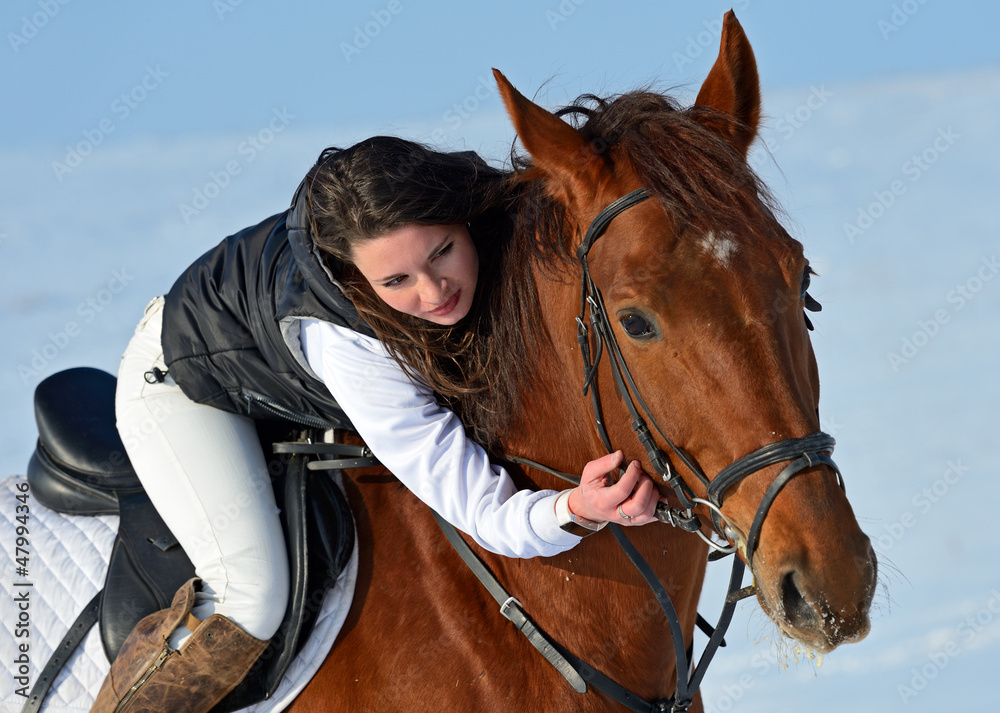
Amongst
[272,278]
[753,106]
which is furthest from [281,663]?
[753,106]

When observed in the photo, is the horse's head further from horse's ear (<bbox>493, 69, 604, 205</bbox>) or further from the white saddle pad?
the white saddle pad

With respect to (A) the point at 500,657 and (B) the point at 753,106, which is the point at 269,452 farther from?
(B) the point at 753,106

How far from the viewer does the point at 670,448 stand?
5.90 ft

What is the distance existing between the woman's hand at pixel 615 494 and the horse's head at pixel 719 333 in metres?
0.08

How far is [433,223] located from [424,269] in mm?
122

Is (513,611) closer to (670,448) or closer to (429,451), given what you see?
(429,451)

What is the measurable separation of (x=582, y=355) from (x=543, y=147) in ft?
1.68

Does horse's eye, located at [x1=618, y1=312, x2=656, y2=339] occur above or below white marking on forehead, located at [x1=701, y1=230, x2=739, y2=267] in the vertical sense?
below

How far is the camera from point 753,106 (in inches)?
84.6

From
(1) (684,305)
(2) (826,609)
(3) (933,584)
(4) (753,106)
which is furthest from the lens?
(3) (933,584)

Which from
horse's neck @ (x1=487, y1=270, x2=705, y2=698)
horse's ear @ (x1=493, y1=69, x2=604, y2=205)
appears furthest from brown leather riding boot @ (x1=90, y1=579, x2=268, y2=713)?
horse's ear @ (x1=493, y1=69, x2=604, y2=205)

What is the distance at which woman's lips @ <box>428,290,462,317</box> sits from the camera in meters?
2.16

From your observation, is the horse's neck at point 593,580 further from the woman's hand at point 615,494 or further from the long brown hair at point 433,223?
the woman's hand at point 615,494

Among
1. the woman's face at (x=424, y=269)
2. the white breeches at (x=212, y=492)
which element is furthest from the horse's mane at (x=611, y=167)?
the white breeches at (x=212, y=492)
